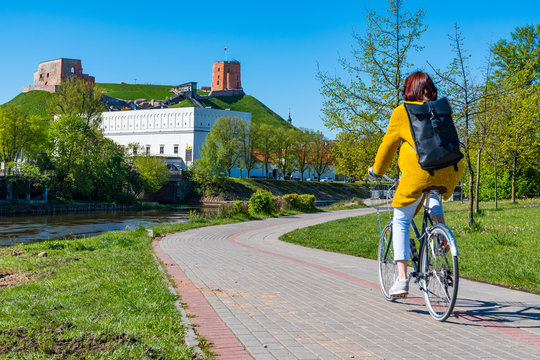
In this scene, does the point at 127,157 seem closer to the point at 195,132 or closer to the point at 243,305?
the point at 195,132

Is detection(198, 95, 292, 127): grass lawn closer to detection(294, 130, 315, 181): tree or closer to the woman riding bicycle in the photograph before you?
detection(294, 130, 315, 181): tree

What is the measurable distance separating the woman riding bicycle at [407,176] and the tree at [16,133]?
63.0 meters

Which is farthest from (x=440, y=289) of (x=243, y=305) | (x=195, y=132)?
(x=195, y=132)

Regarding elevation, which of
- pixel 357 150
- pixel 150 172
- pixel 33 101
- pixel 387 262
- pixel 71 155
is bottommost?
pixel 387 262

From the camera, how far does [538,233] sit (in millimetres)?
11891

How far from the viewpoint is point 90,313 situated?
5.00 meters

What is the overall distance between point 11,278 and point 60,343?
4936 mm

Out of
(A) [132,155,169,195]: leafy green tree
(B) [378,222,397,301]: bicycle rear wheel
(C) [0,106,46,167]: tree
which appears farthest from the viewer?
(A) [132,155,169,195]: leafy green tree

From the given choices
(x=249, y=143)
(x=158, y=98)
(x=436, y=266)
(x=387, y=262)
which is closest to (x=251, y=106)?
(x=158, y=98)

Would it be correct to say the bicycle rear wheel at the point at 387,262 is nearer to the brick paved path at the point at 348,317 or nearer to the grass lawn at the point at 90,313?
the brick paved path at the point at 348,317

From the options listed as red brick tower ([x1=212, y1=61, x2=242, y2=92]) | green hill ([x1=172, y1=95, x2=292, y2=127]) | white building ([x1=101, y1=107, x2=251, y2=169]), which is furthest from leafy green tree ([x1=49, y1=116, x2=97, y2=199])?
red brick tower ([x1=212, y1=61, x2=242, y2=92])

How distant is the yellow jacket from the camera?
4820 mm

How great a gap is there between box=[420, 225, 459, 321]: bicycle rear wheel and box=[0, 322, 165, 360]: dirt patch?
2449 millimetres

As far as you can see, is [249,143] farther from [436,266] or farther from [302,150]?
[436,266]
